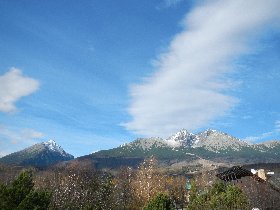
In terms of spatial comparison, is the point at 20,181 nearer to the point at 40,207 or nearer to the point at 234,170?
the point at 40,207

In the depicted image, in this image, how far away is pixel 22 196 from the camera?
28297 millimetres

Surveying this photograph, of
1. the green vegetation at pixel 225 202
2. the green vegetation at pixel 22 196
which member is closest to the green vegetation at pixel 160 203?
the green vegetation at pixel 22 196

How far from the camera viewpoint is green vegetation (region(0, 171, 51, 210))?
86.7 ft

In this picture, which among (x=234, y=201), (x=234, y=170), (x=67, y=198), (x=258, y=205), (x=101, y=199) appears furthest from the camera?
(x=101, y=199)

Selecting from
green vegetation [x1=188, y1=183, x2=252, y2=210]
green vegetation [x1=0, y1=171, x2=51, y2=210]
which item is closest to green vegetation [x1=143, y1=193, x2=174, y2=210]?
green vegetation [x1=0, y1=171, x2=51, y2=210]

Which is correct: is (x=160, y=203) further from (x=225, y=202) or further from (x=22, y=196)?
(x=225, y=202)

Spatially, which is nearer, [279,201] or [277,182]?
[279,201]

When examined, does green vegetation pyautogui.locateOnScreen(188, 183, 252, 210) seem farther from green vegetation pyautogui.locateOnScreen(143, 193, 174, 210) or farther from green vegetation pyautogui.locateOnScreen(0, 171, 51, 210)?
green vegetation pyautogui.locateOnScreen(0, 171, 51, 210)

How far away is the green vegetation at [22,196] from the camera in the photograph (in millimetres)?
26438

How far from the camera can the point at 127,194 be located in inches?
3561

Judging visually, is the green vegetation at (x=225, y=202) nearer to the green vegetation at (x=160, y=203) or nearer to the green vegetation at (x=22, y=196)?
the green vegetation at (x=160, y=203)

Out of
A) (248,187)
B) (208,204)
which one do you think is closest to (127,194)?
(248,187)

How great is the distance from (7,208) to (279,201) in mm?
29591

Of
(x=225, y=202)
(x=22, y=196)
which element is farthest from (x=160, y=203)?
(x=225, y=202)
